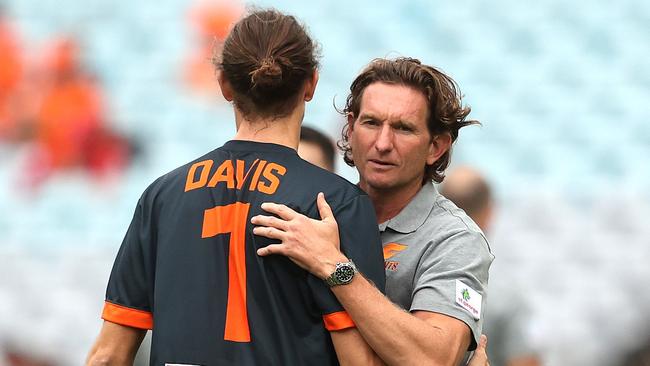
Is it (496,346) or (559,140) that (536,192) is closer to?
(559,140)

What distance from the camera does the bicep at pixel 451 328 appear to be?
2154 millimetres

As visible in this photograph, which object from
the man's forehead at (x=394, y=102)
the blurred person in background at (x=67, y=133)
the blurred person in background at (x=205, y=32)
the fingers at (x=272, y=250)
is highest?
the blurred person in background at (x=205, y=32)

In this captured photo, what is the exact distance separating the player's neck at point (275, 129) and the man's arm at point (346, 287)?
0.16 meters

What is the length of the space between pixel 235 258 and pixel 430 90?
70 centimetres

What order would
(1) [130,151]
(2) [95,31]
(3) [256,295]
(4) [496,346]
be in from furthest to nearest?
(2) [95,31], (1) [130,151], (4) [496,346], (3) [256,295]

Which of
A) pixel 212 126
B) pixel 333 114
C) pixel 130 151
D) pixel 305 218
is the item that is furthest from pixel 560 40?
pixel 305 218

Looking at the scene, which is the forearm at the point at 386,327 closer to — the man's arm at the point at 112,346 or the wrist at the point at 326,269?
the wrist at the point at 326,269

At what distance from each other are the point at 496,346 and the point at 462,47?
306cm

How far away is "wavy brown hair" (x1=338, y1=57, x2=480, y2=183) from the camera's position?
98.2 inches

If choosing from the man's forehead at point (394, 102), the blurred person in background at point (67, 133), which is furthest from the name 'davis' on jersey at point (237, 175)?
the blurred person in background at point (67, 133)

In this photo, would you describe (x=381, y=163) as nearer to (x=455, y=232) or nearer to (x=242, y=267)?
(x=455, y=232)

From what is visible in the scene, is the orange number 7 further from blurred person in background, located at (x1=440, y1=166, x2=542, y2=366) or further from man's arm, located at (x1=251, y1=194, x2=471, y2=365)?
blurred person in background, located at (x1=440, y1=166, x2=542, y2=366)

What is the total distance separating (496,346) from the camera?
13.5 feet

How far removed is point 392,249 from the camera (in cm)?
239
